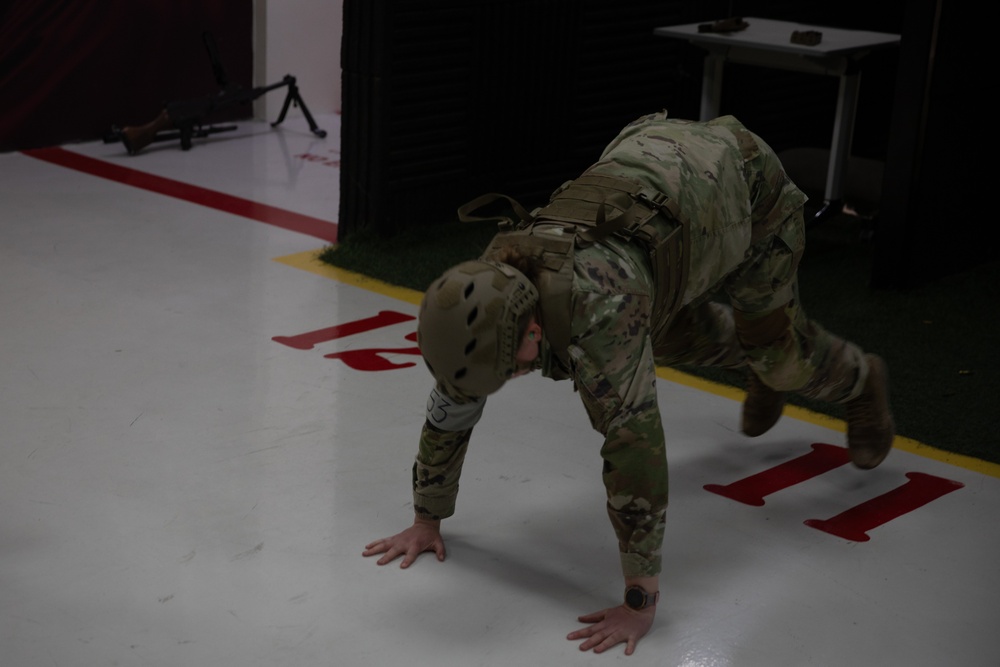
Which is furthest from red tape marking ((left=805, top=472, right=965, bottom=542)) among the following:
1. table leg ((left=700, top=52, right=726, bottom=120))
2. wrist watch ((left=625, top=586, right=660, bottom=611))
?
table leg ((left=700, top=52, right=726, bottom=120))

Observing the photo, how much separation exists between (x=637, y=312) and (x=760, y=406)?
1.32 m

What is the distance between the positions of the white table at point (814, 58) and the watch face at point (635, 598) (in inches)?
134

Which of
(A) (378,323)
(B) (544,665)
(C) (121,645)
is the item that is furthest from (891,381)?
(C) (121,645)

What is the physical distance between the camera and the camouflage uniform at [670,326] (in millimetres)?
2438

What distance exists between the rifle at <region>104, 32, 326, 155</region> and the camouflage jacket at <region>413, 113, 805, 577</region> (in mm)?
4676

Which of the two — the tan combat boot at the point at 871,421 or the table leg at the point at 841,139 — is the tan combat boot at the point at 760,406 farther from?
the table leg at the point at 841,139

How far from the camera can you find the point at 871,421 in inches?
135

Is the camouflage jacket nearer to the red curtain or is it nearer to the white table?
the white table

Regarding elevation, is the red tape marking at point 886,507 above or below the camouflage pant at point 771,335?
below

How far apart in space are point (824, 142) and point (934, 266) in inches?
85.4

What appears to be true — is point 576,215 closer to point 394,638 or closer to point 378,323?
point 394,638

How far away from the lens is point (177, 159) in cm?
704

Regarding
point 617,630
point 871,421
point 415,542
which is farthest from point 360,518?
point 871,421

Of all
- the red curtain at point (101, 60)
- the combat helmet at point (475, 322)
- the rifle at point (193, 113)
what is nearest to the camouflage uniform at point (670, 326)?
the combat helmet at point (475, 322)
